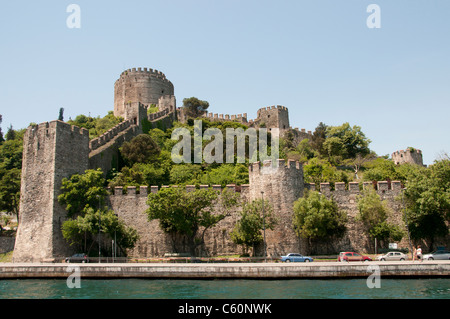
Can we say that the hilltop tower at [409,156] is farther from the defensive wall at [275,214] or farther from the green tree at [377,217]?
the green tree at [377,217]

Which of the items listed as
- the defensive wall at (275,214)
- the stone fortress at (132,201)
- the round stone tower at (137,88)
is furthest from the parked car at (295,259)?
the round stone tower at (137,88)

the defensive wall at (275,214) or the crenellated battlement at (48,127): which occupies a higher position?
the crenellated battlement at (48,127)

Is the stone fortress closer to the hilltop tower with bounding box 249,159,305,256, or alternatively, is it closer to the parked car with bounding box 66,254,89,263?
the hilltop tower with bounding box 249,159,305,256

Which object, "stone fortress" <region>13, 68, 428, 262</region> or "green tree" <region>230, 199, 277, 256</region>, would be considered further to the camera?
"stone fortress" <region>13, 68, 428, 262</region>

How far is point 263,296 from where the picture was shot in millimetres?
18484

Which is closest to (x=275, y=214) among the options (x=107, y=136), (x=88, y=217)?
(x=88, y=217)

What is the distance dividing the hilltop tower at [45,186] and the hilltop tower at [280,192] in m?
15.4

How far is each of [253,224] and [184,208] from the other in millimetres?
5436

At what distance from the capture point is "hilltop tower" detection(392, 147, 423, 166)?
2414 inches

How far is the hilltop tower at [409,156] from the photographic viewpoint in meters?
61.3

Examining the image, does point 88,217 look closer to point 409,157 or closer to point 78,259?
point 78,259

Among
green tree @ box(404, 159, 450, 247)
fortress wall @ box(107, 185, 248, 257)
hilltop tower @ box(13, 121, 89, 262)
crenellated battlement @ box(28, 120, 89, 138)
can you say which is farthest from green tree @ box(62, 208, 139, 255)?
green tree @ box(404, 159, 450, 247)

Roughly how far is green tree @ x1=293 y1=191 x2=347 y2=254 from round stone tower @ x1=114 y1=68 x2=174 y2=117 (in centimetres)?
4667

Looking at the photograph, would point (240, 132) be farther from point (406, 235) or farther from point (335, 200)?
point (406, 235)
